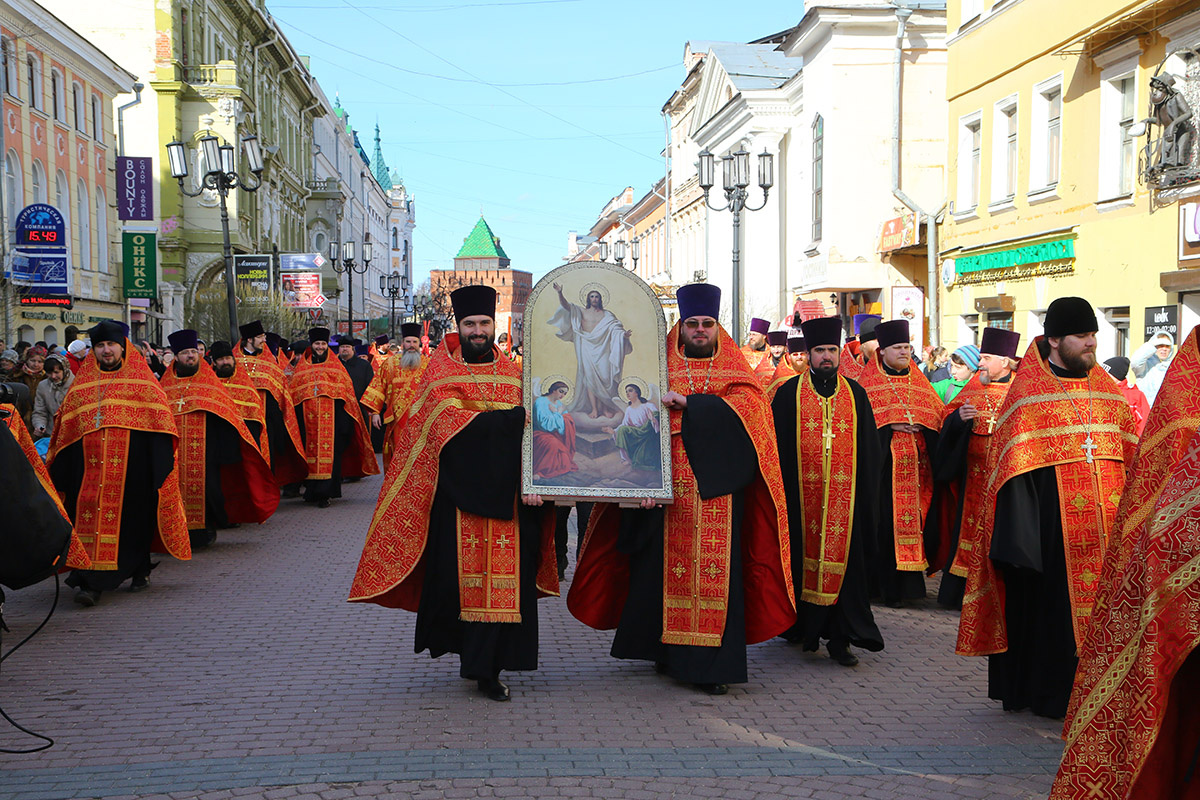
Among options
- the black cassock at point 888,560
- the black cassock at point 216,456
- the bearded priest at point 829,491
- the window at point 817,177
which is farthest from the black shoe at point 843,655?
the window at point 817,177

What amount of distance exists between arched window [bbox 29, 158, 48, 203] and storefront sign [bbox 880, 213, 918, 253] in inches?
768

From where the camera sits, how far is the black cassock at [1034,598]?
562 cm

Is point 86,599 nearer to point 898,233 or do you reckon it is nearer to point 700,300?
point 700,300

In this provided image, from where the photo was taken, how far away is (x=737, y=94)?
39.3 m

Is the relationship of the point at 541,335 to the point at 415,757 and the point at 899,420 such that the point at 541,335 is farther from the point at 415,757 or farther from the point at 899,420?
the point at 899,420

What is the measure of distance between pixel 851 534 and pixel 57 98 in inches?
1087

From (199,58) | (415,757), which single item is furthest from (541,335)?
(199,58)

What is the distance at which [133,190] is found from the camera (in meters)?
33.2

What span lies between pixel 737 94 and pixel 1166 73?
24537 millimetres

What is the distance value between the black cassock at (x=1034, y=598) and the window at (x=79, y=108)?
29891 millimetres

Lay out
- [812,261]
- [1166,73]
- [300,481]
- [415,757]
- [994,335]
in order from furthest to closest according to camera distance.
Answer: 1. [812,261]
2. [1166,73]
3. [300,481]
4. [994,335]
5. [415,757]

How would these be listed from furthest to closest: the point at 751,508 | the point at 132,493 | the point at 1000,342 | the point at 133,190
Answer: the point at 133,190 → the point at 132,493 → the point at 1000,342 → the point at 751,508

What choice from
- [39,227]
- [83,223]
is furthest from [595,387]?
[83,223]

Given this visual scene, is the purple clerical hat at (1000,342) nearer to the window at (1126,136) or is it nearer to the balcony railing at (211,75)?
the window at (1126,136)
